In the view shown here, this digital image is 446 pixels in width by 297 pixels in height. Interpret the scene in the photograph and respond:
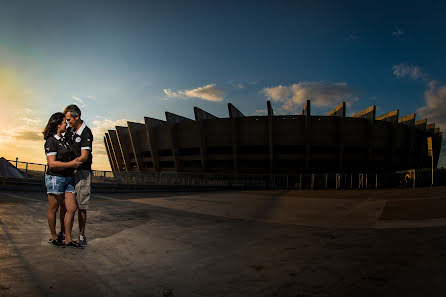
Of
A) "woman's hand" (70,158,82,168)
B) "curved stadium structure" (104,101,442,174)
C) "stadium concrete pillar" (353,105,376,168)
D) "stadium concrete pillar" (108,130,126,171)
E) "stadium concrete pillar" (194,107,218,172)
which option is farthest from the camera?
"stadium concrete pillar" (108,130,126,171)

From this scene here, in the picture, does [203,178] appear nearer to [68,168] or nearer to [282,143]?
[282,143]

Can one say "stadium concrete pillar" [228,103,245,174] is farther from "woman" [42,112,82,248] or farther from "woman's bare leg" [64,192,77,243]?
"woman's bare leg" [64,192,77,243]

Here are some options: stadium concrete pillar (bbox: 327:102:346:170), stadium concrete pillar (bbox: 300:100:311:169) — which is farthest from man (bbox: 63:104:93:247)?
stadium concrete pillar (bbox: 327:102:346:170)

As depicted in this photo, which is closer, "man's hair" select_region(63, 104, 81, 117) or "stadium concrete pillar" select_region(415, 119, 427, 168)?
"man's hair" select_region(63, 104, 81, 117)

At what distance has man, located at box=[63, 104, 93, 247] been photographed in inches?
118

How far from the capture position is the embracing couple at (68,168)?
114 inches

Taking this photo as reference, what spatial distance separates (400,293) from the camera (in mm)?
1606

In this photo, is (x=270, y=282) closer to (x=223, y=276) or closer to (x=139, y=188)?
(x=223, y=276)

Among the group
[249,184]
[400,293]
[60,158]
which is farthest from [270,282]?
[249,184]

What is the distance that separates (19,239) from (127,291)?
2.23 metres

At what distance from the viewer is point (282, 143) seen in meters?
33.8

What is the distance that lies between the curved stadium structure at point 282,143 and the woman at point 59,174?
30.6m

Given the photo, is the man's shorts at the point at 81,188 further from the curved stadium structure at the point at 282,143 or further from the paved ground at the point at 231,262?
the curved stadium structure at the point at 282,143

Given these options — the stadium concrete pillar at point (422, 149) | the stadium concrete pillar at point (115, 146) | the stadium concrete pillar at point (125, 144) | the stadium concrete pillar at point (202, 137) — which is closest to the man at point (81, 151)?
the stadium concrete pillar at point (202, 137)
